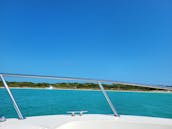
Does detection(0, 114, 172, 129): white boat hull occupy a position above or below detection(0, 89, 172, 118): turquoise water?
below

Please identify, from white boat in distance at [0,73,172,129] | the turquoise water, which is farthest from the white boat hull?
the turquoise water

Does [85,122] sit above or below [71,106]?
below

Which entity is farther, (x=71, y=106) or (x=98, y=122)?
(x=71, y=106)

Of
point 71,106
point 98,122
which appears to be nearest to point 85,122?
point 98,122

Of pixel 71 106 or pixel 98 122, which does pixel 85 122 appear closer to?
pixel 98 122

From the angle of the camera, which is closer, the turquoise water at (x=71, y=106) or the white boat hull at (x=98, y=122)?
the white boat hull at (x=98, y=122)

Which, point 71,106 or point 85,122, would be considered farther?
point 71,106

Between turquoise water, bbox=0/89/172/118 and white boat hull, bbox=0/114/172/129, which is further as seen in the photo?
turquoise water, bbox=0/89/172/118

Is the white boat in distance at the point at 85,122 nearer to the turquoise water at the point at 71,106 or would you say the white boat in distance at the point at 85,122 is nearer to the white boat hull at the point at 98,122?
the white boat hull at the point at 98,122

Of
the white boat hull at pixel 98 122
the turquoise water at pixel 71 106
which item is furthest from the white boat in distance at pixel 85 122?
the turquoise water at pixel 71 106

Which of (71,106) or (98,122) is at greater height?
(71,106)

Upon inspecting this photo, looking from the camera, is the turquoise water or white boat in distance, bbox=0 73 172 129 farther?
the turquoise water

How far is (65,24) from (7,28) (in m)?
6.64

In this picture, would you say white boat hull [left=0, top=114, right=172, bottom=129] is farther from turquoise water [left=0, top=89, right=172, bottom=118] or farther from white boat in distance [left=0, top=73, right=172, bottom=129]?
turquoise water [left=0, top=89, right=172, bottom=118]
